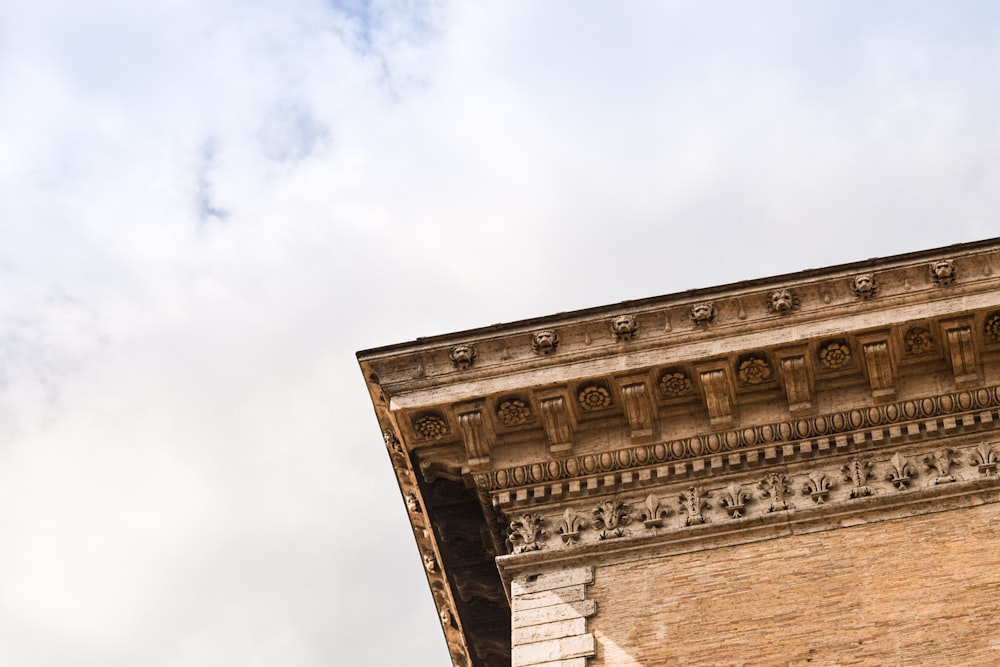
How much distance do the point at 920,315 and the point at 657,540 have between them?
3.17 meters

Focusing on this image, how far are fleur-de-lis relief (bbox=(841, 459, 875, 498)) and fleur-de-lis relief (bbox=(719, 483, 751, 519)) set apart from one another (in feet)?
2.95

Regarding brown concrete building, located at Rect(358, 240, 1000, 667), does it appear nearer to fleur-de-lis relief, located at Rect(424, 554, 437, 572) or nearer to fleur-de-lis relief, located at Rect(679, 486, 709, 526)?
fleur-de-lis relief, located at Rect(679, 486, 709, 526)

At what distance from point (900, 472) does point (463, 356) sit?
4168mm

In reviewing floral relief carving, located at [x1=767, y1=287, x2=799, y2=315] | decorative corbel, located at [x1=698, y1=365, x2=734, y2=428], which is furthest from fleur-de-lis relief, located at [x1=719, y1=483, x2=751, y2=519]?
floral relief carving, located at [x1=767, y1=287, x2=799, y2=315]

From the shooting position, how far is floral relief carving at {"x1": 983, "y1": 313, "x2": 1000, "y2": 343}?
50.8ft

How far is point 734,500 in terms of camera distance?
15242 mm

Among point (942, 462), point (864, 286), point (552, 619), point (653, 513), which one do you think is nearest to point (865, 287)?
point (864, 286)

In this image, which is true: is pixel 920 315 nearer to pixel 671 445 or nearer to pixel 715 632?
pixel 671 445

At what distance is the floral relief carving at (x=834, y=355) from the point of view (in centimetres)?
1571

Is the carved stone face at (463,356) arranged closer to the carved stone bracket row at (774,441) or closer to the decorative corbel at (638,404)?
the carved stone bracket row at (774,441)

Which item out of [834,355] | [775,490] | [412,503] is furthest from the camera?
[412,503]

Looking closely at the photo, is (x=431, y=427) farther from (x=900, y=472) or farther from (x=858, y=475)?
(x=900, y=472)

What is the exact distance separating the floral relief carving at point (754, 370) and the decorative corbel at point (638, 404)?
34.4 inches

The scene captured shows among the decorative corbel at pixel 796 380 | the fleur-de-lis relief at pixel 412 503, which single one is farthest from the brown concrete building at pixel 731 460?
the fleur-de-lis relief at pixel 412 503
